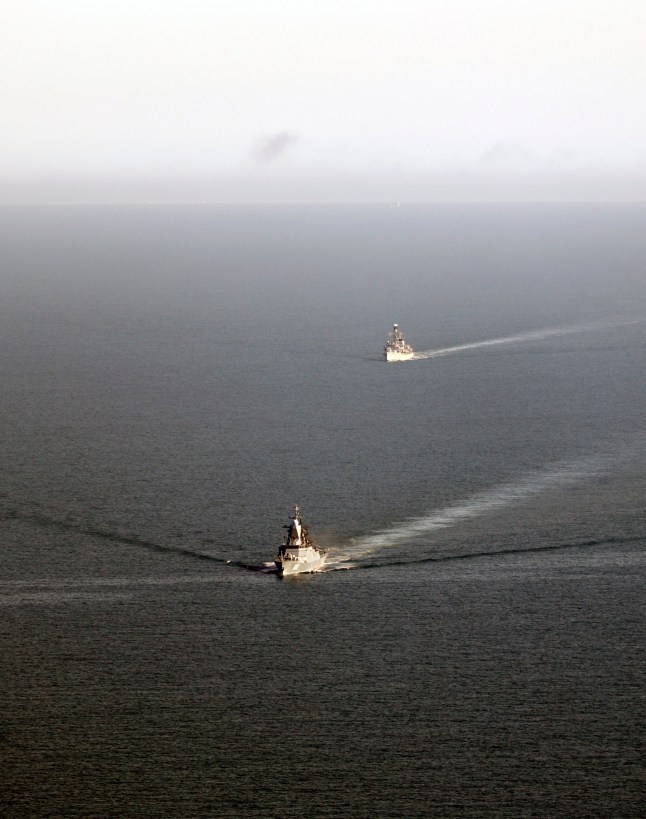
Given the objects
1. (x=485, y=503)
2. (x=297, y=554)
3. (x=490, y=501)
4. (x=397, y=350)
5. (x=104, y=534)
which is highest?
(x=397, y=350)

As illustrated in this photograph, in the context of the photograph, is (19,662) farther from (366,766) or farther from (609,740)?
(609,740)

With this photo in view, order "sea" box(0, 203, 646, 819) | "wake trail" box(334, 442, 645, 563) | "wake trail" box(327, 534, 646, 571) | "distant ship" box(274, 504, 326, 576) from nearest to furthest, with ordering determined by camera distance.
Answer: "sea" box(0, 203, 646, 819) < "distant ship" box(274, 504, 326, 576) < "wake trail" box(327, 534, 646, 571) < "wake trail" box(334, 442, 645, 563)

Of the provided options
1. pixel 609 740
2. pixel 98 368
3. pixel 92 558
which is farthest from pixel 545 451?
pixel 98 368

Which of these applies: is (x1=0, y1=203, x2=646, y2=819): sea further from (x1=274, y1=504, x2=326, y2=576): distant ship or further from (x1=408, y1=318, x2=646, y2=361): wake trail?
(x1=408, y1=318, x2=646, y2=361): wake trail

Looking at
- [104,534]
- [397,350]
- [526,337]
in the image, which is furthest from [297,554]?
[526,337]

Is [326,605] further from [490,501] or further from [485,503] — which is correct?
[490,501]

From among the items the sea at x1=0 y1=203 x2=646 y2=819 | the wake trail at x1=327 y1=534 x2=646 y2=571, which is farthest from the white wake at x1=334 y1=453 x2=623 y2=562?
the wake trail at x1=327 y1=534 x2=646 y2=571
